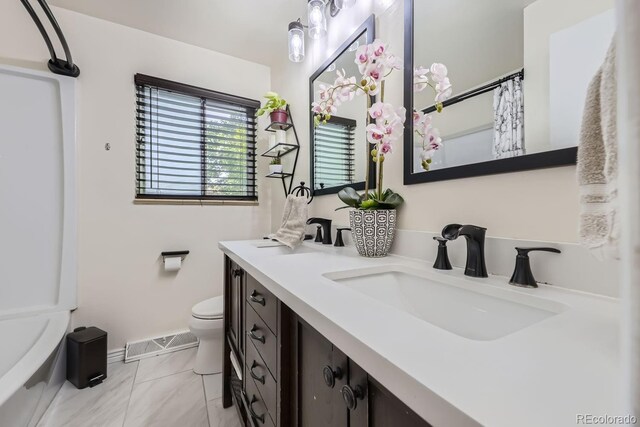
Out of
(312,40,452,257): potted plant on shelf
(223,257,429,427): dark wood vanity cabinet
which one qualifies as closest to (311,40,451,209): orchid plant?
(312,40,452,257): potted plant on shelf

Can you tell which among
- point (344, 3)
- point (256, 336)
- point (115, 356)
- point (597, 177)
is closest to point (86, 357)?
point (115, 356)

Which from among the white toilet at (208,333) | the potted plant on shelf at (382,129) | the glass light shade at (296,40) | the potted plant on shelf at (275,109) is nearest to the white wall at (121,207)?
the white toilet at (208,333)

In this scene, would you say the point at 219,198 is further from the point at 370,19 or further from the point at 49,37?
the point at 370,19

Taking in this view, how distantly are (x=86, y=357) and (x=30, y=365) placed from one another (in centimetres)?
40

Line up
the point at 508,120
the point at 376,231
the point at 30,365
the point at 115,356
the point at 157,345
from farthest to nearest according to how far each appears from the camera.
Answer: the point at 157,345 < the point at 115,356 < the point at 30,365 < the point at 376,231 < the point at 508,120

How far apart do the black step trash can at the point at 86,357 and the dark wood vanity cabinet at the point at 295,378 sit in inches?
38.7

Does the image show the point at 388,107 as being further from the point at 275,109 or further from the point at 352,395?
the point at 275,109

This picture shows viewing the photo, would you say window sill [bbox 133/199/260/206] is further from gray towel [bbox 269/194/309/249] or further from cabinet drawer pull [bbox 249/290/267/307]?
cabinet drawer pull [bbox 249/290/267/307]

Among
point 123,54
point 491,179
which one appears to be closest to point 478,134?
point 491,179

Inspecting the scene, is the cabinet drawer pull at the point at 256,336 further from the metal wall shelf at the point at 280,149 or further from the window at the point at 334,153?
the metal wall shelf at the point at 280,149

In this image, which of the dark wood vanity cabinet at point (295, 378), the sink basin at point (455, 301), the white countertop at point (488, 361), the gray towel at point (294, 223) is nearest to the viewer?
the white countertop at point (488, 361)

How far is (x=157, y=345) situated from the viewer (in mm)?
1850

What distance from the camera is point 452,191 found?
86cm

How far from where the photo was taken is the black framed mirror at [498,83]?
0.62 m
